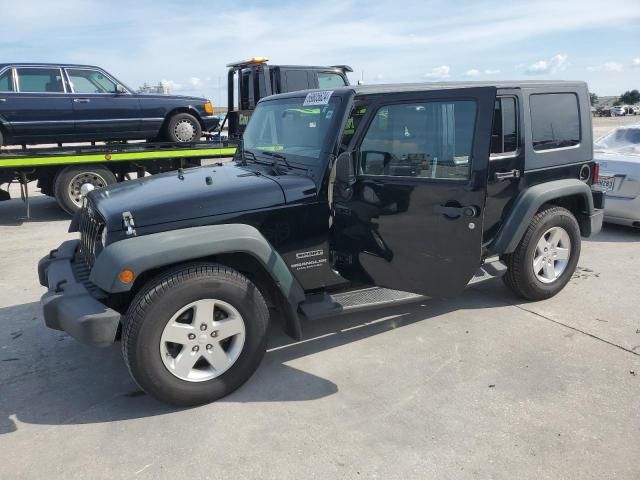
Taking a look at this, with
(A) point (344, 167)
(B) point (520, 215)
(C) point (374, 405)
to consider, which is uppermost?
(A) point (344, 167)

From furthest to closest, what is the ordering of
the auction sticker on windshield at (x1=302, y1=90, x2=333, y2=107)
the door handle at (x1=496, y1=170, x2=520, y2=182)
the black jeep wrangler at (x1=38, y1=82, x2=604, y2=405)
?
the door handle at (x1=496, y1=170, x2=520, y2=182)
the auction sticker on windshield at (x1=302, y1=90, x2=333, y2=107)
the black jeep wrangler at (x1=38, y1=82, x2=604, y2=405)

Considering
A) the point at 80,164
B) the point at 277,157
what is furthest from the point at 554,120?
the point at 80,164

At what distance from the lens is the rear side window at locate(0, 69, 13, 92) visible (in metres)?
7.95

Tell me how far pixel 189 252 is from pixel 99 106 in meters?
6.98

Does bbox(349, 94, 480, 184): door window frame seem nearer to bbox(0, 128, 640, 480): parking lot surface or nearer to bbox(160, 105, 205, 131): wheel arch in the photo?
bbox(0, 128, 640, 480): parking lot surface

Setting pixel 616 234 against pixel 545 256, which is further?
pixel 616 234

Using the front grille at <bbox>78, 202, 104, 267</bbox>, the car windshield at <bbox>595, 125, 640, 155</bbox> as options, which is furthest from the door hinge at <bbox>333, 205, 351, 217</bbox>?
the car windshield at <bbox>595, 125, 640, 155</bbox>

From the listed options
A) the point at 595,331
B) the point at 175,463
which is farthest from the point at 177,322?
the point at 595,331

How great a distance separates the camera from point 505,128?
3922mm

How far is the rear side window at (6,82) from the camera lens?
7952 millimetres

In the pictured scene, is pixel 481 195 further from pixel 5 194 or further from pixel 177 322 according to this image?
pixel 5 194

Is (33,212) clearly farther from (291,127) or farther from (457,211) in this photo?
(457,211)

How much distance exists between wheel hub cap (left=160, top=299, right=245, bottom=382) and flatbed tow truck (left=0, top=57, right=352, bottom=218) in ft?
17.4

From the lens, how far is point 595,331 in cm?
391
